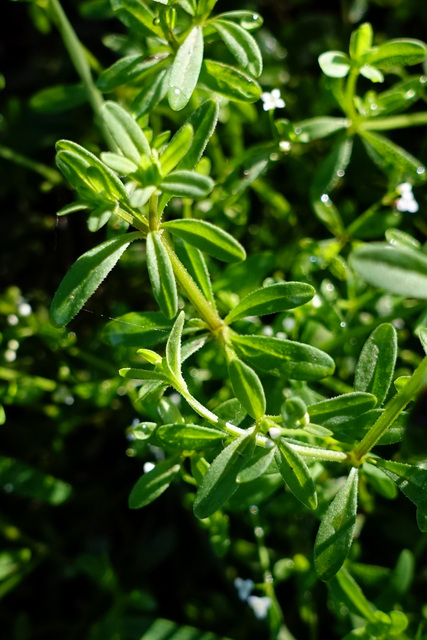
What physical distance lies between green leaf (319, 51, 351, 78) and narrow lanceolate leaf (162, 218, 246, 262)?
76cm

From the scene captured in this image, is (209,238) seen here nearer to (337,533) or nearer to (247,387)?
(247,387)

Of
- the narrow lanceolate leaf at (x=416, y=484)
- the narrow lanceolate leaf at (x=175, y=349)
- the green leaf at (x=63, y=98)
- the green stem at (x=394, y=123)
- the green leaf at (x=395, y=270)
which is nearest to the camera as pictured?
the green leaf at (x=395, y=270)

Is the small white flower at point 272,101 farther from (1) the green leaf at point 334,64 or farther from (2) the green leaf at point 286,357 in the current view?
(2) the green leaf at point 286,357

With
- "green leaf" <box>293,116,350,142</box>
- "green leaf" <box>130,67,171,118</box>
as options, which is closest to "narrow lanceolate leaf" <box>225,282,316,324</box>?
"green leaf" <box>130,67,171,118</box>

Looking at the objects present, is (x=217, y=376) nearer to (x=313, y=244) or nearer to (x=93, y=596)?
(x=313, y=244)

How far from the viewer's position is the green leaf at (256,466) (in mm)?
1691

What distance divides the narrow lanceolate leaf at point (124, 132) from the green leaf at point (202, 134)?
118mm

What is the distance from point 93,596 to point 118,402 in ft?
3.04

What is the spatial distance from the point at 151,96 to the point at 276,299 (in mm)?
744

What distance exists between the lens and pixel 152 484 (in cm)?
205

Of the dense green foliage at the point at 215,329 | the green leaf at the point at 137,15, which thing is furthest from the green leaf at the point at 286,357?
the green leaf at the point at 137,15

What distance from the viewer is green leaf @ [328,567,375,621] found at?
2248 mm

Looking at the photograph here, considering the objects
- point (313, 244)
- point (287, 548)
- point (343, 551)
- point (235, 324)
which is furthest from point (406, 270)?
point (287, 548)

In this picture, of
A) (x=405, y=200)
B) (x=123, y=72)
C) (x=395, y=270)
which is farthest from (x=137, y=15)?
(x=395, y=270)
